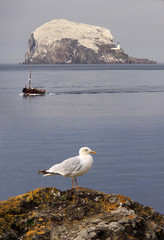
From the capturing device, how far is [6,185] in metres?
23.1

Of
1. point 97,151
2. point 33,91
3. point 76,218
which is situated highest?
point 76,218

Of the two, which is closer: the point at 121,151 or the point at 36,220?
the point at 36,220

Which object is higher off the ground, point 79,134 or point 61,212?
point 61,212

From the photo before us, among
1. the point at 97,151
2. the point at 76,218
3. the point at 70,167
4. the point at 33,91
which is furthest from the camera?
the point at 33,91

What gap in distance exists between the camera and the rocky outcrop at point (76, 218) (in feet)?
14.1

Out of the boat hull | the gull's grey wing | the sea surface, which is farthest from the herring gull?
the boat hull

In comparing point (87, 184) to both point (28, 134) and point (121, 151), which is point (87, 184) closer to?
point (121, 151)

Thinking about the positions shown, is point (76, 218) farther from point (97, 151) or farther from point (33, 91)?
point (33, 91)

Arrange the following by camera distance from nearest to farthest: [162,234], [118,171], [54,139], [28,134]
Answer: [162,234] < [118,171] < [54,139] < [28,134]

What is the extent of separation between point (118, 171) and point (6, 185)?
6.45 metres

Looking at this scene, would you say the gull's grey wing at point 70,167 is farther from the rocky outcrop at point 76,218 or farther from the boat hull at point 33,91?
the boat hull at point 33,91

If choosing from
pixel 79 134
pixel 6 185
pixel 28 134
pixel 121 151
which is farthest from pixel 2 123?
pixel 6 185

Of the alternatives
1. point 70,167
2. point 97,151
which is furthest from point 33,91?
point 70,167

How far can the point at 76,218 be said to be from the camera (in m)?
4.68
